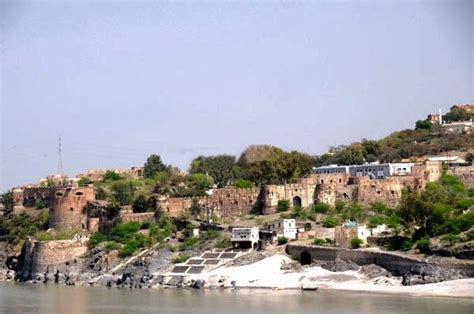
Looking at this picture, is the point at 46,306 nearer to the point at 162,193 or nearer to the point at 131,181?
the point at 162,193

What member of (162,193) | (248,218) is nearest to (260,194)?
(248,218)

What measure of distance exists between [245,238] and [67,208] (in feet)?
34.5

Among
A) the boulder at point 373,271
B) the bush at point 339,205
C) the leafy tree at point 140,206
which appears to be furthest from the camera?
the leafy tree at point 140,206

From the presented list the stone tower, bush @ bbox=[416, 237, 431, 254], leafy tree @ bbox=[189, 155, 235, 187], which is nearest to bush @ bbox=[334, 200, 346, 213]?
bush @ bbox=[416, 237, 431, 254]

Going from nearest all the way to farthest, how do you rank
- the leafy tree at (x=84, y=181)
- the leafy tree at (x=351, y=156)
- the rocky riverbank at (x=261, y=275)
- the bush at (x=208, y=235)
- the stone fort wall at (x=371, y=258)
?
the rocky riverbank at (x=261, y=275) < the stone fort wall at (x=371, y=258) < the bush at (x=208, y=235) < the leafy tree at (x=351, y=156) < the leafy tree at (x=84, y=181)

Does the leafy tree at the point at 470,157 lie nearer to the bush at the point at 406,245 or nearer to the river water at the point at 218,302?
the bush at the point at 406,245

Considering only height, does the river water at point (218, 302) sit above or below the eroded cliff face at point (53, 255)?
below

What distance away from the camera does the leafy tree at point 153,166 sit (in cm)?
7048

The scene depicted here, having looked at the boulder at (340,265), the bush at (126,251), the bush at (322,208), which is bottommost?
the boulder at (340,265)

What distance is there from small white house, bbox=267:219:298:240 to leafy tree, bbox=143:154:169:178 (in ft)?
69.7

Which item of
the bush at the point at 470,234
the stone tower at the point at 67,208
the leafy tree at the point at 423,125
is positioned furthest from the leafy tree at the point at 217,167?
the bush at the point at 470,234

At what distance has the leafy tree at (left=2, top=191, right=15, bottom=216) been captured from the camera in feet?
202

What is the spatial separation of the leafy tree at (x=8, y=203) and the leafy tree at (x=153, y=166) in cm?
908

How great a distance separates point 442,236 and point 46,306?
13.6 metres
